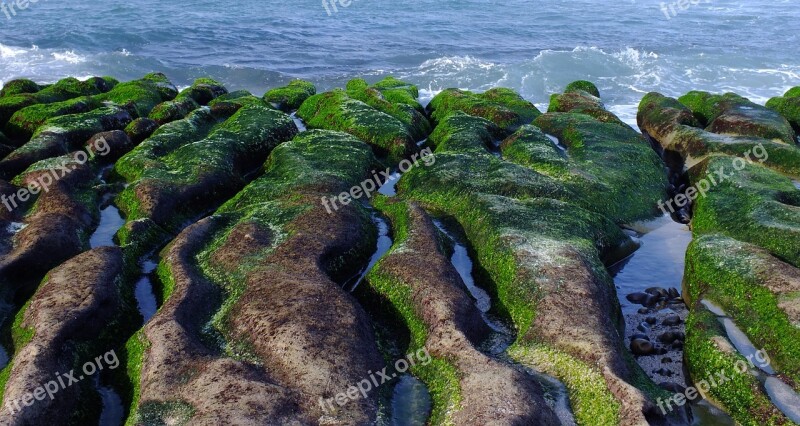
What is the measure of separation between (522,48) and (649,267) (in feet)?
167

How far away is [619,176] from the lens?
25547 millimetres

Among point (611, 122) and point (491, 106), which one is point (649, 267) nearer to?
point (611, 122)

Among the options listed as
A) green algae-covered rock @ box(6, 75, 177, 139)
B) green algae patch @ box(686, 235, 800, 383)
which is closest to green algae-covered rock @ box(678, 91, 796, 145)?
green algae patch @ box(686, 235, 800, 383)

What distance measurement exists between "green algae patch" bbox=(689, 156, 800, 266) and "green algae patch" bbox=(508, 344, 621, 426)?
9.09 metres

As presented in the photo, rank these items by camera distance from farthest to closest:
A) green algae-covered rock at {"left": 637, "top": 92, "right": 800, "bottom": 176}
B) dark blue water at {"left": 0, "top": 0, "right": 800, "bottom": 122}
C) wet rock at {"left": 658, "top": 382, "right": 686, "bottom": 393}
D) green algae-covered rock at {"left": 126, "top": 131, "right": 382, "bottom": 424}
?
dark blue water at {"left": 0, "top": 0, "right": 800, "bottom": 122}
green algae-covered rock at {"left": 637, "top": 92, "right": 800, "bottom": 176}
wet rock at {"left": 658, "top": 382, "right": 686, "bottom": 393}
green algae-covered rock at {"left": 126, "top": 131, "right": 382, "bottom": 424}

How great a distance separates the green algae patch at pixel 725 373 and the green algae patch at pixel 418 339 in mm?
6424

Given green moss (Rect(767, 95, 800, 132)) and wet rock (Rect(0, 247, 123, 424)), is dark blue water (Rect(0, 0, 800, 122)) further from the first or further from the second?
wet rock (Rect(0, 247, 123, 424))

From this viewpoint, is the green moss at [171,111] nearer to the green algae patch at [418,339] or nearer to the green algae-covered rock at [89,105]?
the green algae-covered rock at [89,105]

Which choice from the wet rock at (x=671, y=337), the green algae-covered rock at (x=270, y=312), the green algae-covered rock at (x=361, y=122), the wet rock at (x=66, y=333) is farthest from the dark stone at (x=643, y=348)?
the green algae-covered rock at (x=361, y=122)

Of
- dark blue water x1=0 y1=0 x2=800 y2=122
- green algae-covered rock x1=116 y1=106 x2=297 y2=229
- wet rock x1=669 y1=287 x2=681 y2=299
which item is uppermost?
wet rock x1=669 y1=287 x2=681 y2=299

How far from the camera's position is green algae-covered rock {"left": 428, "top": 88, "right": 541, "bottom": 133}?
34250mm

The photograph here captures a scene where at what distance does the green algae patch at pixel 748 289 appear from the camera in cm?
1513

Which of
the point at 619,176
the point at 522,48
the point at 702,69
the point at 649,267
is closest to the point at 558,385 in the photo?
the point at 649,267

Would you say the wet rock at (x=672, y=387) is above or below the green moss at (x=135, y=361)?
above
